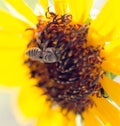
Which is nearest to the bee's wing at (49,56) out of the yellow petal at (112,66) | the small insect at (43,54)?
the small insect at (43,54)

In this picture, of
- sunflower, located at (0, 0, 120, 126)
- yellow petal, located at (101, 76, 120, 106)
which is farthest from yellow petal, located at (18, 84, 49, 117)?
yellow petal, located at (101, 76, 120, 106)

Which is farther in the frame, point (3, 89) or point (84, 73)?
point (84, 73)

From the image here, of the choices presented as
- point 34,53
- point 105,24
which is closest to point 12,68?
point 34,53

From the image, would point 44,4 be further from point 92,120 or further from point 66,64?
point 92,120

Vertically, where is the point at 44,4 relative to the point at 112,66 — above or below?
above

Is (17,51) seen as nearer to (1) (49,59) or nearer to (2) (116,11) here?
(1) (49,59)

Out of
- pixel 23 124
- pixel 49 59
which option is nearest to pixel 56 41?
pixel 49 59

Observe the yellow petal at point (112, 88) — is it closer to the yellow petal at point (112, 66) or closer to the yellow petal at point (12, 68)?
the yellow petal at point (112, 66)
